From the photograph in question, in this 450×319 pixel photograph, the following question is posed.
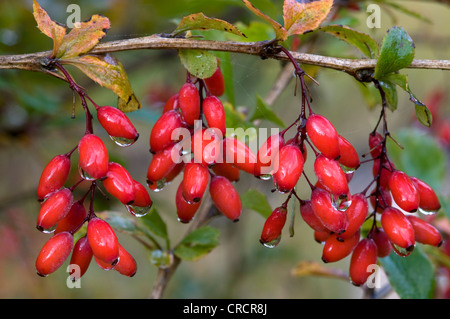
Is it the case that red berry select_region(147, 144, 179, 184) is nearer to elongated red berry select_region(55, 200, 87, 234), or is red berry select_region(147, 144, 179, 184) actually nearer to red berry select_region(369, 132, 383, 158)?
elongated red berry select_region(55, 200, 87, 234)

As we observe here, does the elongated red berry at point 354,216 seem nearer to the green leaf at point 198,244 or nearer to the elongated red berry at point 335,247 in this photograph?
the elongated red berry at point 335,247

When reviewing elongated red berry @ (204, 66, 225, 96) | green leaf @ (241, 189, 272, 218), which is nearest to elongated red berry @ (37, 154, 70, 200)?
elongated red berry @ (204, 66, 225, 96)

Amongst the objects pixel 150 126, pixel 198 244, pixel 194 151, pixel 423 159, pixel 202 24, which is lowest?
pixel 150 126

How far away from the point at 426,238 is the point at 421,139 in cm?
67

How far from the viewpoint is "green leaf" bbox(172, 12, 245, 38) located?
1.99 feet

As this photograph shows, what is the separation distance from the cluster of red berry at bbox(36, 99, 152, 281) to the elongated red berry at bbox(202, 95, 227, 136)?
3.6 inches

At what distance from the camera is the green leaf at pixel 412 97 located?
1.98 ft

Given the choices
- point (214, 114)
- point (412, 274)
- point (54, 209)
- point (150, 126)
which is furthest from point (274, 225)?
point (150, 126)

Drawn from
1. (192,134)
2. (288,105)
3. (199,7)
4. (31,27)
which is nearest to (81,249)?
(192,134)

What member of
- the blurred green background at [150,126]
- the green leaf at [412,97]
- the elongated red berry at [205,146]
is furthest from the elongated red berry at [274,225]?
the blurred green background at [150,126]

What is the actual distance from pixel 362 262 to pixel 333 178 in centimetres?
14

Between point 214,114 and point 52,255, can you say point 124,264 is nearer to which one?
point 52,255

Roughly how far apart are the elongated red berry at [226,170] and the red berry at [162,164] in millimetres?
57

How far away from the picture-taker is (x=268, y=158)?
0.60 meters
